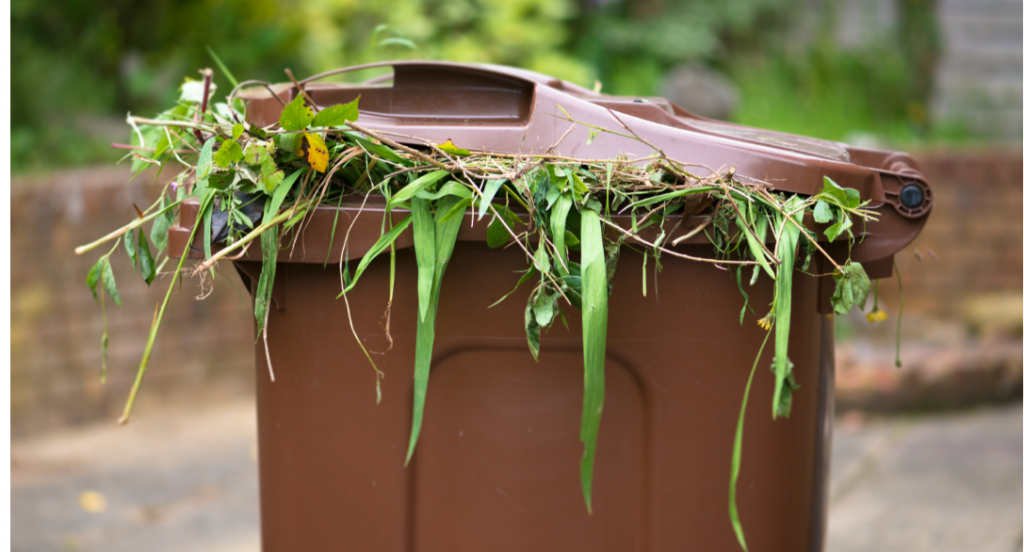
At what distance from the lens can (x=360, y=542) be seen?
1681 millimetres

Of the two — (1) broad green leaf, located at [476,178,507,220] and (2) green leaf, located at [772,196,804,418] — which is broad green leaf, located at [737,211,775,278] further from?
(1) broad green leaf, located at [476,178,507,220]

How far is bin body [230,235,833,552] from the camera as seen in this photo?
158 cm

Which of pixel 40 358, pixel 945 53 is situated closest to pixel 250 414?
pixel 40 358

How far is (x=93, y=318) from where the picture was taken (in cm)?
430

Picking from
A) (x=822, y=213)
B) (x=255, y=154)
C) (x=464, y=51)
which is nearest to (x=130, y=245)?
(x=255, y=154)

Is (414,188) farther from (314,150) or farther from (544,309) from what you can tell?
(544,309)

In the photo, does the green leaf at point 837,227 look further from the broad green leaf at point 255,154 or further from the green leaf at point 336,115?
the broad green leaf at point 255,154

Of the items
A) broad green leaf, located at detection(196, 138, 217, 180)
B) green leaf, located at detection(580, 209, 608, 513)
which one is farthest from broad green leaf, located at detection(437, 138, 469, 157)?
broad green leaf, located at detection(196, 138, 217, 180)

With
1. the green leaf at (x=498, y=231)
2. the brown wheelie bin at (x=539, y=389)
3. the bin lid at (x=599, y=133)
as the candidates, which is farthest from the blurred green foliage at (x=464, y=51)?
the green leaf at (x=498, y=231)

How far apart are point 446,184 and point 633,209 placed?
12.1 inches

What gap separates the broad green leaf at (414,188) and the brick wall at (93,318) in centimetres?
245

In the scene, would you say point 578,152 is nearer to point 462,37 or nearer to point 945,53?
point 462,37

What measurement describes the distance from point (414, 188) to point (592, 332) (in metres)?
0.37

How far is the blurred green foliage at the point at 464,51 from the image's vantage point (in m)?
5.26
